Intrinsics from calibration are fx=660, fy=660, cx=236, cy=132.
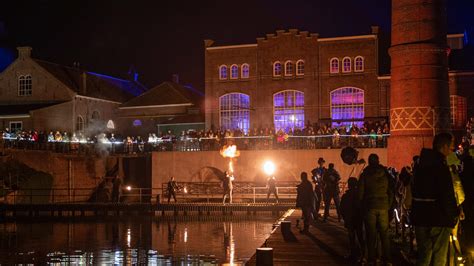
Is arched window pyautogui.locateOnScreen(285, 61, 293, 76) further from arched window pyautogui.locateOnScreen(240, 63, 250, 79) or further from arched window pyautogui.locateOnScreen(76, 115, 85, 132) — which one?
arched window pyautogui.locateOnScreen(76, 115, 85, 132)

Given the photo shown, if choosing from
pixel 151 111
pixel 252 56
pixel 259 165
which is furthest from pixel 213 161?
pixel 151 111

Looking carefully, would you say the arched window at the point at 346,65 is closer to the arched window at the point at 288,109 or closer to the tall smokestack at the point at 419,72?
the arched window at the point at 288,109

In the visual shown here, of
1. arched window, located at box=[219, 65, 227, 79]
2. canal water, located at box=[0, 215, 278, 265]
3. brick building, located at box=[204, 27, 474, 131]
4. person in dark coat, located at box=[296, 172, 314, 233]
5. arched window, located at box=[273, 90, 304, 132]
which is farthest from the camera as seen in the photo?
arched window, located at box=[219, 65, 227, 79]

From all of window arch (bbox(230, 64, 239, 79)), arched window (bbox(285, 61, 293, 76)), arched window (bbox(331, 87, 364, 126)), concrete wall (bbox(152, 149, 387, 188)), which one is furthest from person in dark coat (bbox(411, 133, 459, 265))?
window arch (bbox(230, 64, 239, 79))

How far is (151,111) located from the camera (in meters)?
54.6

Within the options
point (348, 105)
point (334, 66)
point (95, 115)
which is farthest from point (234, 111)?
point (95, 115)

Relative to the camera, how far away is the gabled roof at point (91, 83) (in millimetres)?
56000

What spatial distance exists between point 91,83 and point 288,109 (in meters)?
20.1

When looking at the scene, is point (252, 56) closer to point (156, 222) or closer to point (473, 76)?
point (473, 76)

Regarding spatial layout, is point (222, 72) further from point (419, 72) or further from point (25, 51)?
point (419, 72)

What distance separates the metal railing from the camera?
39000 millimetres

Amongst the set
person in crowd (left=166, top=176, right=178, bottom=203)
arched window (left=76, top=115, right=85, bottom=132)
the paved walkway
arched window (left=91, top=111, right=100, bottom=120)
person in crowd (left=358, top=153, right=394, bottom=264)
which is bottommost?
the paved walkway

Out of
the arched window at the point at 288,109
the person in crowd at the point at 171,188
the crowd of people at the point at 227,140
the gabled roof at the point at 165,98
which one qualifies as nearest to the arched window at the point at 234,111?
the arched window at the point at 288,109

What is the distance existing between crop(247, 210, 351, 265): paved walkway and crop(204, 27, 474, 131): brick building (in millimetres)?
26705
